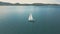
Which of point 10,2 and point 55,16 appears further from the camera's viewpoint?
point 55,16

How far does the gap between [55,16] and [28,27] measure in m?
0.37

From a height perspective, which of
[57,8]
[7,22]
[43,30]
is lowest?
[43,30]

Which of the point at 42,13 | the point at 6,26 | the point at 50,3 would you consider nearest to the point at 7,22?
the point at 6,26

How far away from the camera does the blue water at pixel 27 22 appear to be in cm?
151

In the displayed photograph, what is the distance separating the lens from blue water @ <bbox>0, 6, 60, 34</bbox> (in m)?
1.51

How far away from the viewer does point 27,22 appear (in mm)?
1536

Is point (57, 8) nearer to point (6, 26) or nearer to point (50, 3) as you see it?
point (50, 3)

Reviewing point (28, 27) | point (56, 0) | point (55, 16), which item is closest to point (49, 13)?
point (55, 16)

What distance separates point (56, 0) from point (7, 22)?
2.06 feet

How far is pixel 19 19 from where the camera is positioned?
1.58 meters

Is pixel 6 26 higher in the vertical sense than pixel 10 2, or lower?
lower

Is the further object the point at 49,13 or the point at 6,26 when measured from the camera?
the point at 49,13

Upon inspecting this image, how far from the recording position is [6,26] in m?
1.52

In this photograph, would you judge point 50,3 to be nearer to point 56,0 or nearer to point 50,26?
point 56,0
